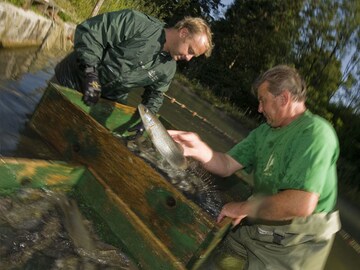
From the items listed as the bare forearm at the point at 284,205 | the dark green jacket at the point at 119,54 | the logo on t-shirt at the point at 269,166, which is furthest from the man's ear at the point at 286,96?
the dark green jacket at the point at 119,54

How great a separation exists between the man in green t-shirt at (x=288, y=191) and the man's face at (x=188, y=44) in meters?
1.41

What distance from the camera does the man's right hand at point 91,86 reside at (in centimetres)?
470

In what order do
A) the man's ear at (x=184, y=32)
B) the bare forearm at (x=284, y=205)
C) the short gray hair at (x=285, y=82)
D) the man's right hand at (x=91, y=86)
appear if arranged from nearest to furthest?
the bare forearm at (x=284, y=205) → the short gray hair at (x=285, y=82) → the man's right hand at (x=91, y=86) → the man's ear at (x=184, y=32)

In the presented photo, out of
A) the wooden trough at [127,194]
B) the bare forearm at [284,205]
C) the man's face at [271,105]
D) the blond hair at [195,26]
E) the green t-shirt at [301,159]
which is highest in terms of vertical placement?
the blond hair at [195,26]

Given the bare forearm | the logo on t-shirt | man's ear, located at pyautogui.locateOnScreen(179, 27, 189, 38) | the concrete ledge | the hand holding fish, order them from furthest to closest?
the concrete ledge → man's ear, located at pyautogui.locateOnScreen(179, 27, 189, 38) → the hand holding fish → the logo on t-shirt → the bare forearm

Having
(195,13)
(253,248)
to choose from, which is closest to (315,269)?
(253,248)

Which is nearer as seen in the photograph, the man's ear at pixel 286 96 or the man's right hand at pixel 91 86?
the man's ear at pixel 286 96

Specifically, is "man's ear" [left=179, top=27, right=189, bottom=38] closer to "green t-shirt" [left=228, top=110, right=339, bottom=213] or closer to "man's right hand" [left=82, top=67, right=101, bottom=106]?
"man's right hand" [left=82, top=67, right=101, bottom=106]

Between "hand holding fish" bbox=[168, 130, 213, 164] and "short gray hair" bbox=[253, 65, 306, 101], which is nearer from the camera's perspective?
"short gray hair" bbox=[253, 65, 306, 101]

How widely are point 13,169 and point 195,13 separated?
122 ft

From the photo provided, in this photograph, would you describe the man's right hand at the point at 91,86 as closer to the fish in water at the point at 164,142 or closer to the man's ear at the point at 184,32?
the fish in water at the point at 164,142

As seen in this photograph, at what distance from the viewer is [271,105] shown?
11.3ft

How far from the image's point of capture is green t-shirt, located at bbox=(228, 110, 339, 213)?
9.48 feet


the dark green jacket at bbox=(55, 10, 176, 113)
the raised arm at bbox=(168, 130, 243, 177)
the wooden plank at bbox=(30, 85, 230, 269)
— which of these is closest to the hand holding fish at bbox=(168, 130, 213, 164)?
the raised arm at bbox=(168, 130, 243, 177)
